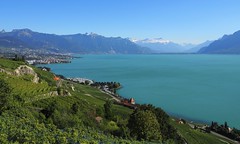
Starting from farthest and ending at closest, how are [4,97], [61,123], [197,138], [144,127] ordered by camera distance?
[197,138], [144,127], [4,97], [61,123]

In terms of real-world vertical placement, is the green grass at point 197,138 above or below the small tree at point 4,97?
below

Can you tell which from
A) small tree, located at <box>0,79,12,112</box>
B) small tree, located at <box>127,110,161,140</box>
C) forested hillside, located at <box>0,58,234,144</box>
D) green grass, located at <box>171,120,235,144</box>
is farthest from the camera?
green grass, located at <box>171,120,235,144</box>

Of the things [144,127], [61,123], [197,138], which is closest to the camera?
[61,123]

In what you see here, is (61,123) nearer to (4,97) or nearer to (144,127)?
(4,97)

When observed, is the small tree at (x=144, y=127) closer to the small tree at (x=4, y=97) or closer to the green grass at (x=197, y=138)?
the small tree at (x=4, y=97)

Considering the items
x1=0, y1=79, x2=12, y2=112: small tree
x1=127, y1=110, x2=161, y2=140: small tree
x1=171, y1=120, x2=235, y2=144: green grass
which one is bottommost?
x1=171, y1=120, x2=235, y2=144: green grass

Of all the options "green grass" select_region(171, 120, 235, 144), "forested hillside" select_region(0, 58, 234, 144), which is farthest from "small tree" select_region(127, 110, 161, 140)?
"green grass" select_region(171, 120, 235, 144)

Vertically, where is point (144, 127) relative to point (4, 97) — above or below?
below

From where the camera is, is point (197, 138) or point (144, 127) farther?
point (197, 138)

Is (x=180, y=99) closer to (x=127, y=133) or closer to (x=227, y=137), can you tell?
(x=227, y=137)

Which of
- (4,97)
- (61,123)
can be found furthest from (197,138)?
(4,97)

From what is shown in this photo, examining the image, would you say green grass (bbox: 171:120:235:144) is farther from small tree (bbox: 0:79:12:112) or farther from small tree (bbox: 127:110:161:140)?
small tree (bbox: 0:79:12:112)

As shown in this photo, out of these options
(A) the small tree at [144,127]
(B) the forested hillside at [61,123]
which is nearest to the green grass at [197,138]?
(B) the forested hillside at [61,123]

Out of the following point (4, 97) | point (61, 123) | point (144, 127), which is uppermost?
point (4, 97)
